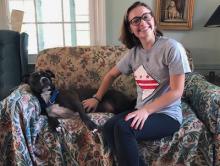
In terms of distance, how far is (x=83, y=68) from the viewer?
2.50 meters

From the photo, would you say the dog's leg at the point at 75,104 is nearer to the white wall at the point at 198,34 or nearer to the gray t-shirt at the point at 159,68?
the gray t-shirt at the point at 159,68

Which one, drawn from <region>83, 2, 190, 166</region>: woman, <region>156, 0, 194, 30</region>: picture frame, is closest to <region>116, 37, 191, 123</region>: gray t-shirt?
<region>83, 2, 190, 166</region>: woman

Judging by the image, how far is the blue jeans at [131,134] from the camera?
5.02ft

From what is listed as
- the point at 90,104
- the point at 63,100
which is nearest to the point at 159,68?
the point at 90,104

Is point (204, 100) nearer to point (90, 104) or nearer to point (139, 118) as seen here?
point (139, 118)

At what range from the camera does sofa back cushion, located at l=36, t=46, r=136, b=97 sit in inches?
98.0

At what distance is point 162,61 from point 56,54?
117 cm

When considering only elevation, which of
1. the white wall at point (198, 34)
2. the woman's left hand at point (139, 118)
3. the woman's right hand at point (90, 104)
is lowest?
the woman's right hand at point (90, 104)

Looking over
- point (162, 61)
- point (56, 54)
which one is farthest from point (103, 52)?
point (162, 61)

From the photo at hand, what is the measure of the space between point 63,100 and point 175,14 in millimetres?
1419

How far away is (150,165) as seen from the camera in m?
1.79

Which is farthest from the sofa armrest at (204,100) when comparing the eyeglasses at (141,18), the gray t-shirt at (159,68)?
the eyeglasses at (141,18)

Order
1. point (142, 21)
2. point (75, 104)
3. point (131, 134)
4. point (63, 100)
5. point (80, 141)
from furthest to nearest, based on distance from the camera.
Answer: point (63, 100)
point (75, 104)
point (80, 141)
point (142, 21)
point (131, 134)

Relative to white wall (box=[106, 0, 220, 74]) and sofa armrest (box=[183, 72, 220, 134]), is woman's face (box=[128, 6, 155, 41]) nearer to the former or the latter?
sofa armrest (box=[183, 72, 220, 134])
